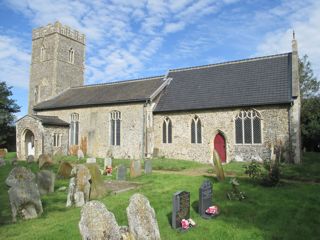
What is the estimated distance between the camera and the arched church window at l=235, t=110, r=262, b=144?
1931cm

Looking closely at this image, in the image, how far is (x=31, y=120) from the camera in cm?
2544

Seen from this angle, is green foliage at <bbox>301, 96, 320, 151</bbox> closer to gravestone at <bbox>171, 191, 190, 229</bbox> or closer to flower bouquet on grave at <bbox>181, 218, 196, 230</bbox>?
gravestone at <bbox>171, 191, 190, 229</bbox>

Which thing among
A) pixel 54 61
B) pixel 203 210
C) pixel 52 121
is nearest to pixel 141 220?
pixel 203 210

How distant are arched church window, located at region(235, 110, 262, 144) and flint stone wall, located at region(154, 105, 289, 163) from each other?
0.27 meters

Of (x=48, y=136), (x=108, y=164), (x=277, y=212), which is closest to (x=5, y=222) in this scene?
(x=277, y=212)

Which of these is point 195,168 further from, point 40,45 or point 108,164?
point 40,45

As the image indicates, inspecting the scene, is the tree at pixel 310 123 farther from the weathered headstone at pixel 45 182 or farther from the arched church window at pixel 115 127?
the weathered headstone at pixel 45 182

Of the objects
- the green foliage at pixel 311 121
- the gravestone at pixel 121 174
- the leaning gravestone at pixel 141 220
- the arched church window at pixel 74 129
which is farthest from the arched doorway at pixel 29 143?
the green foliage at pixel 311 121

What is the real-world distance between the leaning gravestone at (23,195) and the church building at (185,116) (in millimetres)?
14491

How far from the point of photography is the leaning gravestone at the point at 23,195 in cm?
820

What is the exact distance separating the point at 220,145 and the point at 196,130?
7.18ft

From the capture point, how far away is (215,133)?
819 inches

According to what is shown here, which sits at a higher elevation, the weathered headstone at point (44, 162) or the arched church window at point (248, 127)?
the arched church window at point (248, 127)

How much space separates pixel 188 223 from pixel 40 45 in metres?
36.7
